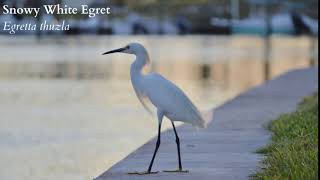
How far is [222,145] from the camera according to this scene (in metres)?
13.9

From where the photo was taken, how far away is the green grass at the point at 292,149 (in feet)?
33.2

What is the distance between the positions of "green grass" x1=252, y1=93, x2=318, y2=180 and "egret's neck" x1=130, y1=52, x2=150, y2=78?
1.61 meters

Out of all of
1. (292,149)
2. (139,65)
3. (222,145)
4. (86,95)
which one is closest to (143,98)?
(139,65)

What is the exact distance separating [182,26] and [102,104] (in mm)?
59710

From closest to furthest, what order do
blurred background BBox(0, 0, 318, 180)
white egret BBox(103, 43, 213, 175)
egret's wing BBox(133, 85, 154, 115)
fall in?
white egret BBox(103, 43, 213, 175), egret's wing BBox(133, 85, 154, 115), blurred background BBox(0, 0, 318, 180)

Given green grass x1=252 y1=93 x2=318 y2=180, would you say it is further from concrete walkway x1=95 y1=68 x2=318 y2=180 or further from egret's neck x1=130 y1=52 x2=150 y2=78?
egret's neck x1=130 y1=52 x2=150 y2=78

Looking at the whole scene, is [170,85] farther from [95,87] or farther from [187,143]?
[95,87]

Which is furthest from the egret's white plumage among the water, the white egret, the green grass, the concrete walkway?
the water

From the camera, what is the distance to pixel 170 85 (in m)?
10.9

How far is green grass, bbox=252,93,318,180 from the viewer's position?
399 inches


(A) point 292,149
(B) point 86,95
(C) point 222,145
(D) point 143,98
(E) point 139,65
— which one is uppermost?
(E) point 139,65

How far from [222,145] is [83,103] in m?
8.80

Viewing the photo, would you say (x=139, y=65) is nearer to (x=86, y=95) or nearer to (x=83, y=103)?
(x=83, y=103)

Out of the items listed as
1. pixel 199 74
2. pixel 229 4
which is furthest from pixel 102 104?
pixel 229 4
